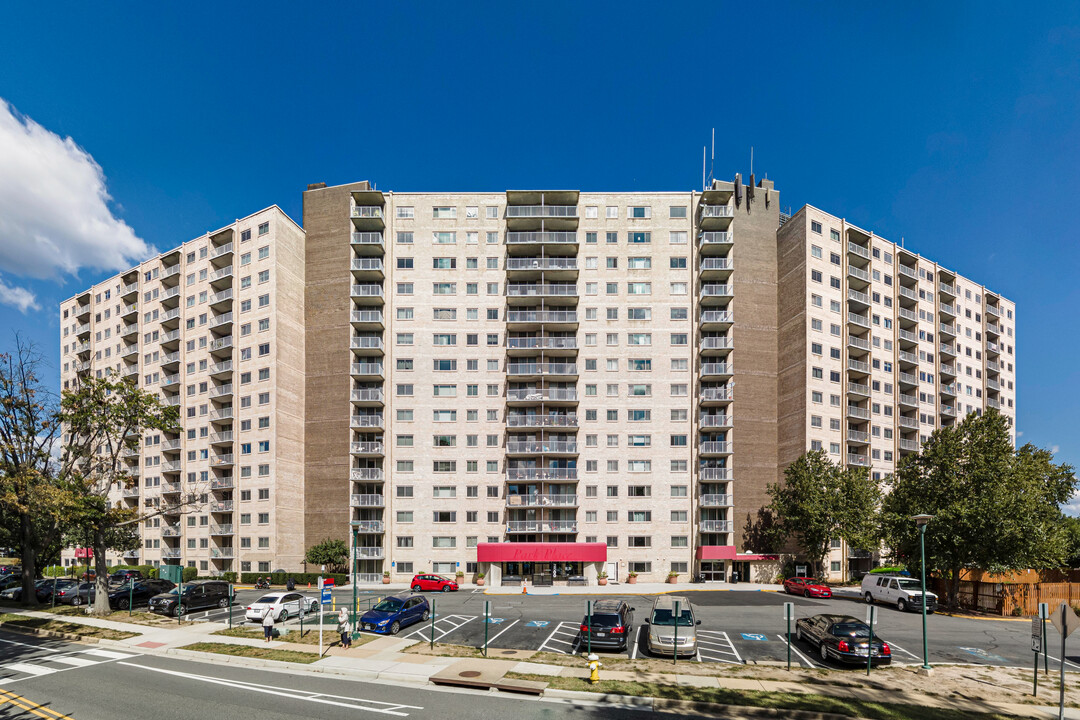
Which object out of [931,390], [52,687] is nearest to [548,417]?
[52,687]

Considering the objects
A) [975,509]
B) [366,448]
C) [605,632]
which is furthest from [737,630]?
[366,448]

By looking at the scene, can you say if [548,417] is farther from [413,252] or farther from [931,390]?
[931,390]

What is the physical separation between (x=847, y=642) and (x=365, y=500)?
46.4 meters

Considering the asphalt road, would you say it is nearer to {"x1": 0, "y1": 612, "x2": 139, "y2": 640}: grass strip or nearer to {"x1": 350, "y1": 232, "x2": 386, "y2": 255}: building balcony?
{"x1": 0, "y1": 612, "x2": 139, "y2": 640}: grass strip

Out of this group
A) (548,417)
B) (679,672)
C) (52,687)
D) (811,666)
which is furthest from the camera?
(548,417)

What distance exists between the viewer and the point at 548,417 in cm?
5862

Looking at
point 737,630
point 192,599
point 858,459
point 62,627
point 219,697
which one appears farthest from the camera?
point 858,459

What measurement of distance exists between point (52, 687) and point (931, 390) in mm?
83680

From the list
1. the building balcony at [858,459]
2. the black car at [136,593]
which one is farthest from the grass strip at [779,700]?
the building balcony at [858,459]

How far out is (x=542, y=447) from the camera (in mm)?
57969

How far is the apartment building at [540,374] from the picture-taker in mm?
58031

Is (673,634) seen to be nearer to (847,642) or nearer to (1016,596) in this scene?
(847,642)

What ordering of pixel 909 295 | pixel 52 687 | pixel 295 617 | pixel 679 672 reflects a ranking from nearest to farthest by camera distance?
pixel 52 687 → pixel 679 672 → pixel 295 617 → pixel 909 295

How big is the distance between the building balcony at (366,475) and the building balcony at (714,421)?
33328mm
